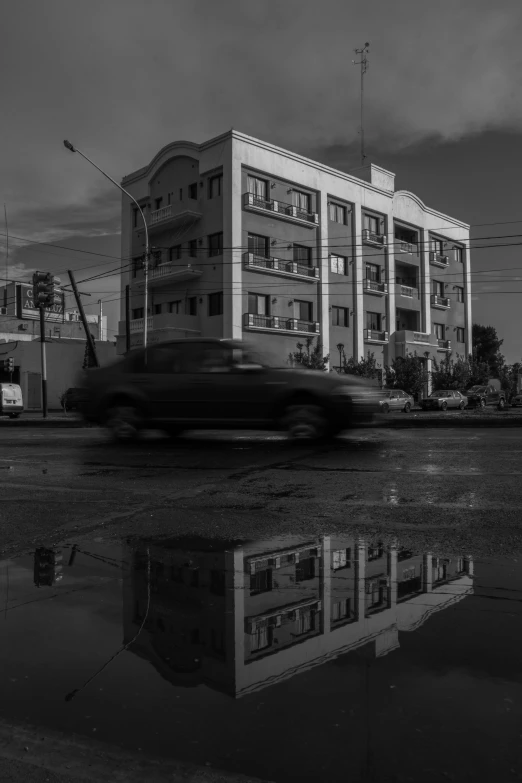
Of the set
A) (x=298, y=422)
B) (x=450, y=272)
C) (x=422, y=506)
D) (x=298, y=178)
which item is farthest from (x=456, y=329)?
(x=422, y=506)

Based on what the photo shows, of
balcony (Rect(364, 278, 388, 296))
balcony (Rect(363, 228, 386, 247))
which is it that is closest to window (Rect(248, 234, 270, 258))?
balcony (Rect(363, 228, 386, 247))

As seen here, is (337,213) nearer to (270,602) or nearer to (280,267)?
(280,267)

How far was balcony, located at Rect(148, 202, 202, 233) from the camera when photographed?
133 ft

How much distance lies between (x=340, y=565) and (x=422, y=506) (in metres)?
1.90

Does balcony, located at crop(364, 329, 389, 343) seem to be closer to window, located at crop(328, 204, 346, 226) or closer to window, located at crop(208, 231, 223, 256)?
window, located at crop(328, 204, 346, 226)

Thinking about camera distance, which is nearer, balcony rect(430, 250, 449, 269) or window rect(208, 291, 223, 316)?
window rect(208, 291, 223, 316)

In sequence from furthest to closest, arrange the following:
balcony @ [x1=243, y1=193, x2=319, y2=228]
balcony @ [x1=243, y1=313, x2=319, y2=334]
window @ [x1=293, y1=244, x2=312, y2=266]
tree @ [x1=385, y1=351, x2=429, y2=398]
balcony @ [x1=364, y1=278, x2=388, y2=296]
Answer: balcony @ [x1=364, y1=278, x2=388, y2=296] → tree @ [x1=385, y1=351, x2=429, y2=398] → window @ [x1=293, y1=244, x2=312, y2=266] → balcony @ [x1=243, y1=313, x2=319, y2=334] → balcony @ [x1=243, y1=193, x2=319, y2=228]

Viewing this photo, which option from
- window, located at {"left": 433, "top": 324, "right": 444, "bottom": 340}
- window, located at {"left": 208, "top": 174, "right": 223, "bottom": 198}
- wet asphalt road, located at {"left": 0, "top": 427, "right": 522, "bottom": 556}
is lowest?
wet asphalt road, located at {"left": 0, "top": 427, "right": 522, "bottom": 556}

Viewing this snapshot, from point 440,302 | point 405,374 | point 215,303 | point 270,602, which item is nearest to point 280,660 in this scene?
point 270,602

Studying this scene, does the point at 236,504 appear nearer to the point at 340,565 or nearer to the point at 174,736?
the point at 340,565

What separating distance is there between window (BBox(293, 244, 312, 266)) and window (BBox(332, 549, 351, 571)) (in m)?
40.1

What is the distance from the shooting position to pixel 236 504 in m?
5.88

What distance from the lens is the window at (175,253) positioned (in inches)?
1679

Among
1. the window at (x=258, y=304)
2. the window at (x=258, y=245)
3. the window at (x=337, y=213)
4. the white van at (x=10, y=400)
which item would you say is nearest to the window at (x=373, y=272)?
the window at (x=337, y=213)
